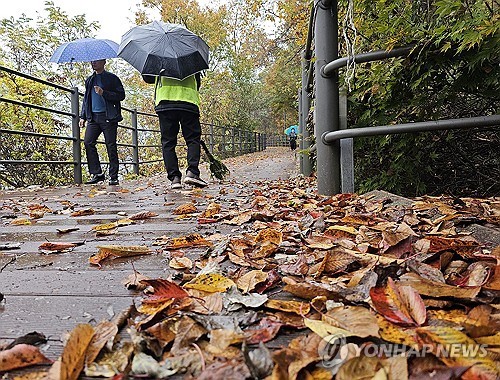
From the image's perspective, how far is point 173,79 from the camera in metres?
4.47

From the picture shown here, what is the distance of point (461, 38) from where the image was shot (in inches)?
75.1

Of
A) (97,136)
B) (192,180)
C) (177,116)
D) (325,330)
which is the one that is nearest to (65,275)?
(325,330)

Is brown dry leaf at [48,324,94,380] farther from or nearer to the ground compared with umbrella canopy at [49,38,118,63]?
nearer to the ground

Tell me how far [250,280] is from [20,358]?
491 millimetres

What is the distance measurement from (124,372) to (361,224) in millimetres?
1129

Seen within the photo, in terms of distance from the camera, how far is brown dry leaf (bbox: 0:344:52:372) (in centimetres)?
67

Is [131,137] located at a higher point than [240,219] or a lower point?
higher

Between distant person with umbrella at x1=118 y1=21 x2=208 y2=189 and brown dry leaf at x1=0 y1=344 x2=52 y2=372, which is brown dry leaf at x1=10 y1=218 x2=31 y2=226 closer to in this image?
brown dry leaf at x1=0 y1=344 x2=52 y2=372

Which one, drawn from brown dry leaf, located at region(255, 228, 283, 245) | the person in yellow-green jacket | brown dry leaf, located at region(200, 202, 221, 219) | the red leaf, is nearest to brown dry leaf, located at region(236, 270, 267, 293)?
the red leaf

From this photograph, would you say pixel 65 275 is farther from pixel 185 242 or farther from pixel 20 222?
pixel 20 222

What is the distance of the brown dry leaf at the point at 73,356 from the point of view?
0.63 meters

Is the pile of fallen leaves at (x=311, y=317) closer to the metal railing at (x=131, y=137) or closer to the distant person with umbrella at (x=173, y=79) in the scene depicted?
the distant person with umbrella at (x=173, y=79)

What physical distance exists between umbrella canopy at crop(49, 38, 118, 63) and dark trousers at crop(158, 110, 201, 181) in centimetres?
183

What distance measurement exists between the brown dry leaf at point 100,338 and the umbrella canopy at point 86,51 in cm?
549
